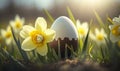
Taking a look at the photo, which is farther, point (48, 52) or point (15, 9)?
point (15, 9)

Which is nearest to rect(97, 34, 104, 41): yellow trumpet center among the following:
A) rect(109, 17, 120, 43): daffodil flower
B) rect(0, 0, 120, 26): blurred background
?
rect(109, 17, 120, 43): daffodil flower

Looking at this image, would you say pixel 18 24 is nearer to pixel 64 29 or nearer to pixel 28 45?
→ pixel 64 29

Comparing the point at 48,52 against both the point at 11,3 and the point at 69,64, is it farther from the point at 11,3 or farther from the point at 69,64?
the point at 11,3

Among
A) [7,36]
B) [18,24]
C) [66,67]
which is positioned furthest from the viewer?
[18,24]

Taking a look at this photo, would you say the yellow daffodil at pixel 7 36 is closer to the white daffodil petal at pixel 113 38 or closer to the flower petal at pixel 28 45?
the flower petal at pixel 28 45

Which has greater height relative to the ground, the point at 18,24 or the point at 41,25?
the point at 41,25

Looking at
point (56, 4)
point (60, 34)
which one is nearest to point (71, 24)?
point (60, 34)

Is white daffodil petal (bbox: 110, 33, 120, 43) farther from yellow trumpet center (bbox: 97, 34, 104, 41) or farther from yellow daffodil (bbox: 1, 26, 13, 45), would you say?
yellow daffodil (bbox: 1, 26, 13, 45)

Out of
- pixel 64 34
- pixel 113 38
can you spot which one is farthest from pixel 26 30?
pixel 113 38
